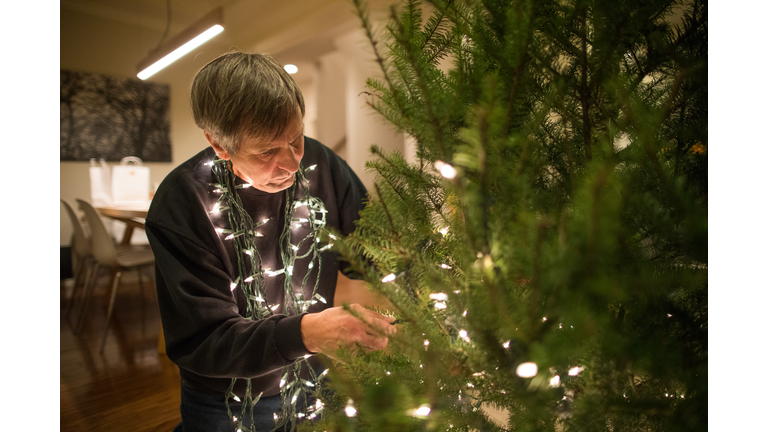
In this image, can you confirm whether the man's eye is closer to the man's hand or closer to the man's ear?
the man's ear

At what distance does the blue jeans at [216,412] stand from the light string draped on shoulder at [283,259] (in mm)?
24

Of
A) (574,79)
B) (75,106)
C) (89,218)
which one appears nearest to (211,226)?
(574,79)

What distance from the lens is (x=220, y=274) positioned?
92 cm

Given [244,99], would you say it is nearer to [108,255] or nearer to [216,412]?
[216,412]

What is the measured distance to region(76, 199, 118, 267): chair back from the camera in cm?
275

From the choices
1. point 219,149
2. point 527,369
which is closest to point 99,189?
point 219,149

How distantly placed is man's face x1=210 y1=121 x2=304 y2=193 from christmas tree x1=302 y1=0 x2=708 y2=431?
51 cm

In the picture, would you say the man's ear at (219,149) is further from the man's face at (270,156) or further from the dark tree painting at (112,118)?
the dark tree painting at (112,118)

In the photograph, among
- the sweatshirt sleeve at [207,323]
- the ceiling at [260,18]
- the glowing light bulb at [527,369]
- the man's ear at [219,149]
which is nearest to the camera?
the glowing light bulb at [527,369]

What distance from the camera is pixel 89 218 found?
281 centimetres

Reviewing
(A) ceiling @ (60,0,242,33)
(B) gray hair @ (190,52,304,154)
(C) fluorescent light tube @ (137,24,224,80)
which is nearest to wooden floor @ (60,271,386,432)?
(B) gray hair @ (190,52,304,154)

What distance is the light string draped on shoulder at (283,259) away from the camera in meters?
0.98

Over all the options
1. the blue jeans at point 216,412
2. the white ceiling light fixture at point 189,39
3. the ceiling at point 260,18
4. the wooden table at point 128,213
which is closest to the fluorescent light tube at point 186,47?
the white ceiling light fixture at point 189,39
